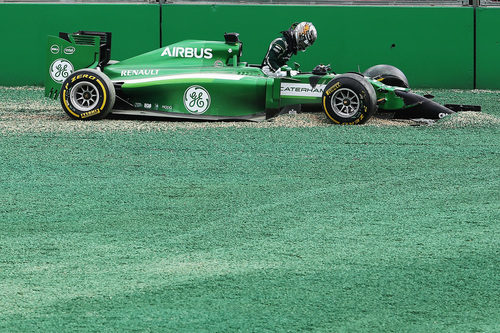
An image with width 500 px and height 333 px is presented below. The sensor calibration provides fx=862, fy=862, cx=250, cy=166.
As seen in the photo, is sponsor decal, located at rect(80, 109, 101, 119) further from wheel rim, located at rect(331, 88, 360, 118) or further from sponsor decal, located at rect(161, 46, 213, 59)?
wheel rim, located at rect(331, 88, 360, 118)

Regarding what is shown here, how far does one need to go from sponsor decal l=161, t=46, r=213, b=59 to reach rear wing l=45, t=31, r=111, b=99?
845 mm

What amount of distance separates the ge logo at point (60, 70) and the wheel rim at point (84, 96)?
45 cm

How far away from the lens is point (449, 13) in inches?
539

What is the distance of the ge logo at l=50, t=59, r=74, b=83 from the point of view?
420 inches

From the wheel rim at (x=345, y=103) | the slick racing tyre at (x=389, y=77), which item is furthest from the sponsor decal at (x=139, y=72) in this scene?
the slick racing tyre at (x=389, y=77)

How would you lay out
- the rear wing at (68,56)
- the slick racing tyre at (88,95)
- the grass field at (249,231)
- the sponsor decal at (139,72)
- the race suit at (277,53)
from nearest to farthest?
the grass field at (249,231), the slick racing tyre at (88,95), the sponsor decal at (139,72), the rear wing at (68,56), the race suit at (277,53)

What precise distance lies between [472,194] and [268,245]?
7.14ft

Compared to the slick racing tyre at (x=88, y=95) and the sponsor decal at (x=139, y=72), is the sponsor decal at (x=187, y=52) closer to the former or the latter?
the sponsor decal at (x=139, y=72)

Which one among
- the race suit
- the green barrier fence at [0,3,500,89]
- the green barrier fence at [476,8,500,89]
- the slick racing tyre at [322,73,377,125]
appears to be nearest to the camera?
the slick racing tyre at [322,73,377,125]

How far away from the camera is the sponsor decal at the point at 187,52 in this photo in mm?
10602

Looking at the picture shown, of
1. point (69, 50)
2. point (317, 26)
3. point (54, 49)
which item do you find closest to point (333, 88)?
point (69, 50)

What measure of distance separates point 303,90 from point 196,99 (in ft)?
4.24

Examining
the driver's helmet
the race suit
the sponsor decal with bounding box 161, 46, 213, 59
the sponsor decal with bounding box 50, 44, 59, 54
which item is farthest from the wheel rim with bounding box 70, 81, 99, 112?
the driver's helmet

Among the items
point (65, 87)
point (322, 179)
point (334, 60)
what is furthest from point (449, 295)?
point (334, 60)
